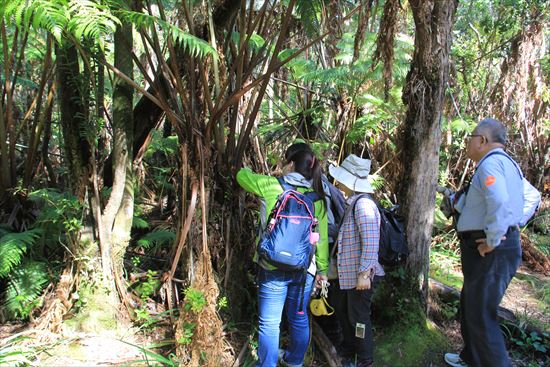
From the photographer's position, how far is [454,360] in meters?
3.53

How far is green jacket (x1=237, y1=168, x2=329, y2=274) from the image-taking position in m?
3.11

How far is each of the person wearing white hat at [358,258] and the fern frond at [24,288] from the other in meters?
2.58

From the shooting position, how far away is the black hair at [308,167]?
3.25 metres

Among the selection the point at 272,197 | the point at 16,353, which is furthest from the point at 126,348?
Result: the point at 272,197

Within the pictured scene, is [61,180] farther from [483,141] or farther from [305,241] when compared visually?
[483,141]

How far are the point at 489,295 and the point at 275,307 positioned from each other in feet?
5.17

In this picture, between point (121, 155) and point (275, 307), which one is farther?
point (121, 155)

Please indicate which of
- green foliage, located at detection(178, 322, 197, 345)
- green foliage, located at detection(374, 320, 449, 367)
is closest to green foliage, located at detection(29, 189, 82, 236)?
green foliage, located at detection(178, 322, 197, 345)

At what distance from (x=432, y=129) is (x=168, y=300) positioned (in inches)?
108

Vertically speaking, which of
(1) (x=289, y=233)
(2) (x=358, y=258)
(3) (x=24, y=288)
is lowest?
(3) (x=24, y=288)

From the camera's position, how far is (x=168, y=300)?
3660mm

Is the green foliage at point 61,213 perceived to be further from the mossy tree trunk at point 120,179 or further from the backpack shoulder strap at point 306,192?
the backpack shoulder strap at point 306,192

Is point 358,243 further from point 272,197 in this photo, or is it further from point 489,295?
point 489,295

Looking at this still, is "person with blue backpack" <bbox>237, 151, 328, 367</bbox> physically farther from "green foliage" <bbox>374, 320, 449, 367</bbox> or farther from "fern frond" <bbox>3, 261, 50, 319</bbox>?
"fern frond" <bbox>3, 261, 50, 319</bbox>
